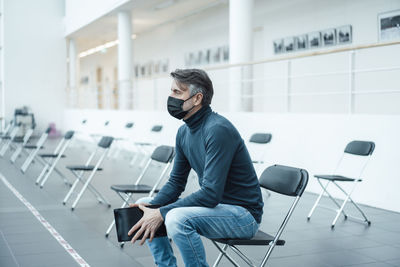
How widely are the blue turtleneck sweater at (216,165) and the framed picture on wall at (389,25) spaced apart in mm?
6568

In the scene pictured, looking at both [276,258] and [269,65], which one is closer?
[276,258]

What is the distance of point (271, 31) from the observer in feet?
37.2

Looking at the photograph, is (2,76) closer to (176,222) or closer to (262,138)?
(262,138)

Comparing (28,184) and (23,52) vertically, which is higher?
(23,52)

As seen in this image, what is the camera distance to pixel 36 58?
1800 cm

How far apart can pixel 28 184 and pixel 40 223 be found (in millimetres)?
2598

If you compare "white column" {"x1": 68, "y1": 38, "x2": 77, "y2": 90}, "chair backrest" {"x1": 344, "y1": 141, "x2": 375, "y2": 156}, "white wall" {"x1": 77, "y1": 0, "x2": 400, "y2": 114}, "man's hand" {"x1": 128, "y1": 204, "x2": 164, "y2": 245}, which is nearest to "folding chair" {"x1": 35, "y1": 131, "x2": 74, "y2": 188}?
"white wall" {"x1": 77, "y1": 0, "x2": 400, "y2": 114}

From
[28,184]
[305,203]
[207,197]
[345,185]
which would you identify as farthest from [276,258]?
[28,184]

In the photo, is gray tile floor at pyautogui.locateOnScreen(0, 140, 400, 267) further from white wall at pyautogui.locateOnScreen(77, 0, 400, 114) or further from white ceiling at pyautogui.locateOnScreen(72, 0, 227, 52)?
white ceiling at pyautogui.locateOnScreen(72, 0, 227, 52)

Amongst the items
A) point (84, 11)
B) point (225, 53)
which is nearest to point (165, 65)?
point (84, 11)

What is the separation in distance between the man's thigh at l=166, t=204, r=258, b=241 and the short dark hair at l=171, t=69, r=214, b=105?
22.8 inches

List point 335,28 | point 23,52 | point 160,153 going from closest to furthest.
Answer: point 160,153 < point 335,28 < point 23,52

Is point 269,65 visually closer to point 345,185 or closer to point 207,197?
point 345,185

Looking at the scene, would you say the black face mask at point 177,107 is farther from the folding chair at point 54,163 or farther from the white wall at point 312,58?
the white wall at point 312,58
